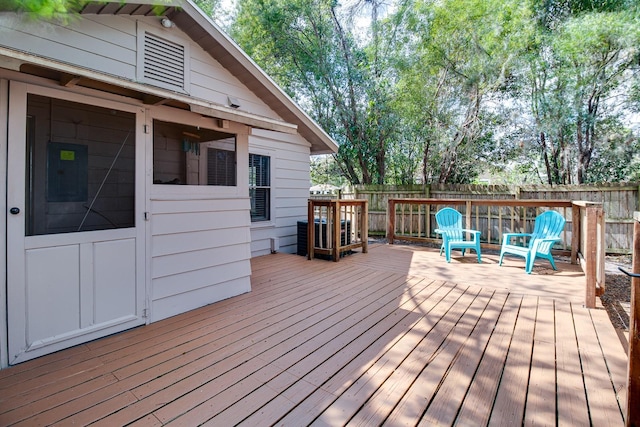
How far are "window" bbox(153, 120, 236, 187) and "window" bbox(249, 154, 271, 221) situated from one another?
213 centimetres

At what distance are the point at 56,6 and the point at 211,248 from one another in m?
2.25

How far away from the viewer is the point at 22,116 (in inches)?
85.1

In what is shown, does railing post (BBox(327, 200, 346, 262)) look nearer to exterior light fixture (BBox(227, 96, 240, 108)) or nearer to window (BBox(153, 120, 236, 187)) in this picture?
window (BBox(153, 120, 236, 187))

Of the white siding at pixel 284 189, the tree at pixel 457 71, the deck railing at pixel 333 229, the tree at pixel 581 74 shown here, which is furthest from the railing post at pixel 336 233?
the tree at pixel 581 74

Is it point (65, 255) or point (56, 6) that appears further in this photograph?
point (65, 255)

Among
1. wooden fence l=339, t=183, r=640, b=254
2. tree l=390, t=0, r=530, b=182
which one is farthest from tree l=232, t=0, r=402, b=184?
wooden fence l=339, t=183, r=640, b=254

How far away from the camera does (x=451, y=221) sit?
5668mm

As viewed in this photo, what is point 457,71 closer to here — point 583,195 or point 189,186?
point 583,195

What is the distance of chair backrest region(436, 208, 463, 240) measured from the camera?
5.59 meters

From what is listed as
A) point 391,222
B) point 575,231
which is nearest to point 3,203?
point 391,222

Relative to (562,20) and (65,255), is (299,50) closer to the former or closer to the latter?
(562,20)

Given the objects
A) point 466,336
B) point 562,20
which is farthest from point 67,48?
point 562,20

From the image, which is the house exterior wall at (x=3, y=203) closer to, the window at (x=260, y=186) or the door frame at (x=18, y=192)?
the door frame at (x=18, y=192)

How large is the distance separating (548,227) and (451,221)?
4.72 feet
